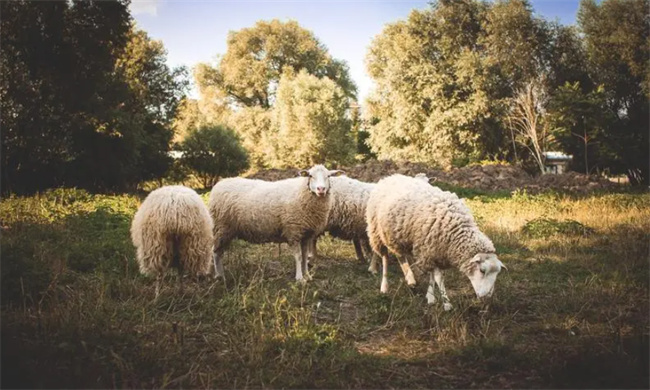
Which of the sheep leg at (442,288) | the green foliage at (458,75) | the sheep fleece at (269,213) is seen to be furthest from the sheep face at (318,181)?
the green foliage at (458,75)

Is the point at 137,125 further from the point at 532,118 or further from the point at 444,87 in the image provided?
the point at 532,118

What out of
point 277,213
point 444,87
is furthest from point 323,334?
point 444,87

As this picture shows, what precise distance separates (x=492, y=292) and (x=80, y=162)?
21.1m

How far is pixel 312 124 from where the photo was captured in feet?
129

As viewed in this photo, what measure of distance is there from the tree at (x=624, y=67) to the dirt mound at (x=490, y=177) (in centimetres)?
212

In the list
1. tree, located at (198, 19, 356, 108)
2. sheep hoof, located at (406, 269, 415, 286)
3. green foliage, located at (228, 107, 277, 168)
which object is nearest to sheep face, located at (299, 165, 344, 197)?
sheep hoof, located at (406, 269, 415, 286)

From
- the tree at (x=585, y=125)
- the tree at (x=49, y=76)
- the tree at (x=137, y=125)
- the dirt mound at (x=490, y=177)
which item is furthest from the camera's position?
the tree at (x=137, y=125)

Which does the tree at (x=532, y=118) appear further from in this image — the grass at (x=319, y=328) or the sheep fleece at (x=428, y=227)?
the sheep fleece at (x=428, y=227)

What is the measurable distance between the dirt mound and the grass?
43.5 ft

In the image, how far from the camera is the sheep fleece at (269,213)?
25.3 feet

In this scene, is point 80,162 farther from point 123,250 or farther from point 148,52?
point 123,250

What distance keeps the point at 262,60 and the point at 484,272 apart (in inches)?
1744

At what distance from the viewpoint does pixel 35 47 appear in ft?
51.1

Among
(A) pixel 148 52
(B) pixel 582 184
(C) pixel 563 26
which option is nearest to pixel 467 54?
(C) pixel 563 26
